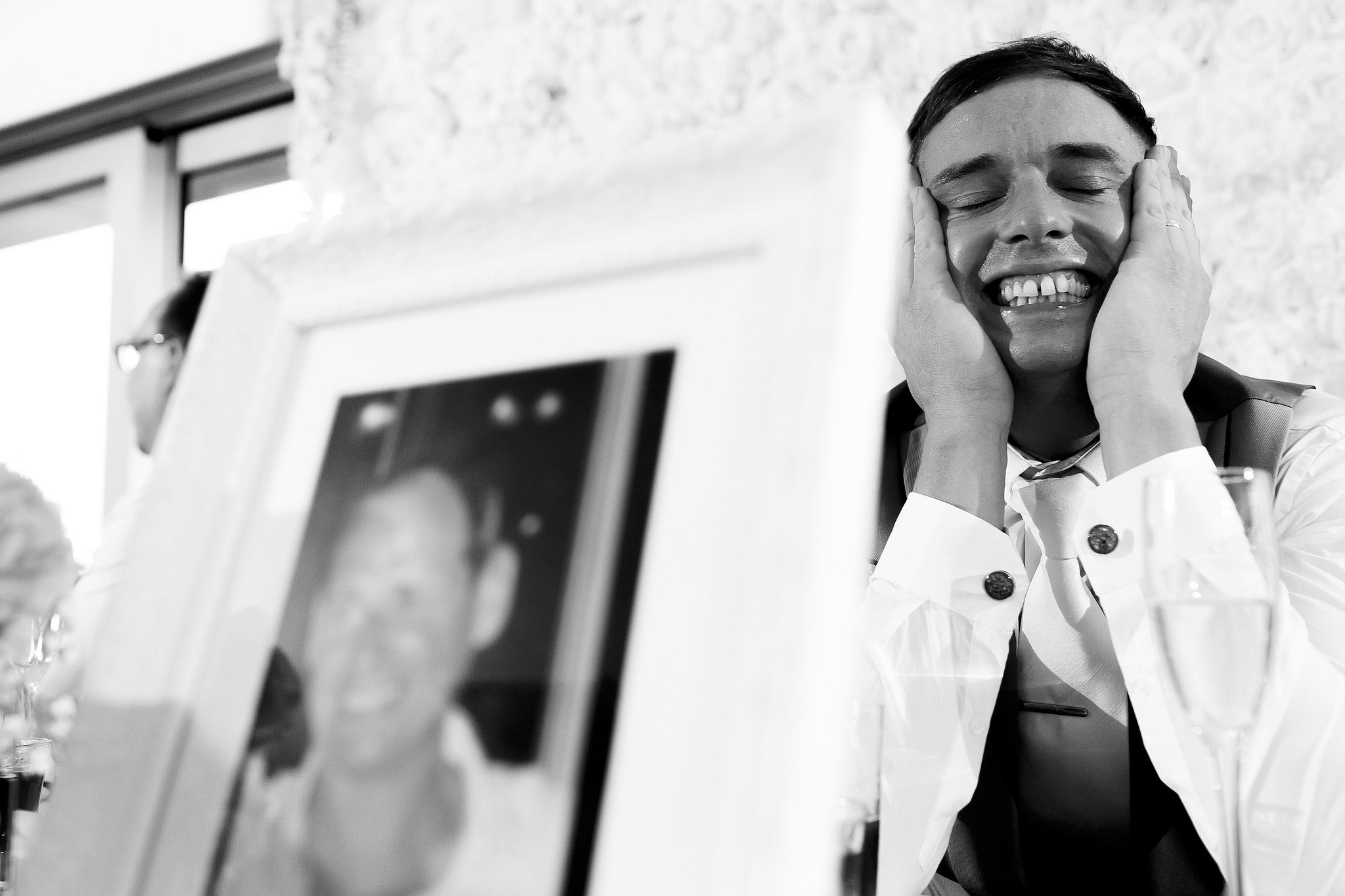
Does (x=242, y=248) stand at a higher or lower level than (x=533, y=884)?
higher

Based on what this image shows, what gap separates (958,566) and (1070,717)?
249 millimetres

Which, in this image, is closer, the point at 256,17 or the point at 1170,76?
the point at 1170,76

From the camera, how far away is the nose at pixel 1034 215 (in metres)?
1.18

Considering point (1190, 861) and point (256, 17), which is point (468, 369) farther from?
point (256, 17)

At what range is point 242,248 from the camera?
47cm

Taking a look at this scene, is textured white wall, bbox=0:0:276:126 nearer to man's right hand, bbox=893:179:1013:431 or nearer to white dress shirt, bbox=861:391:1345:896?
man's right hand, bbox=893:179:1013:431

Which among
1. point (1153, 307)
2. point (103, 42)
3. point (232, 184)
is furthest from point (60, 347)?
point (1153, 307)

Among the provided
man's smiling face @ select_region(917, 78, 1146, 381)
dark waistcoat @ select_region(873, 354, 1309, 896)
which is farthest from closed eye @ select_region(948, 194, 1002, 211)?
dark waistcoat @ select_region(873, 354, 1309, 896)

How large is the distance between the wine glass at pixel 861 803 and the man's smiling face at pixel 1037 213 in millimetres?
752

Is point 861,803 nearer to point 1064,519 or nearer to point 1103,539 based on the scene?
point 1103,539

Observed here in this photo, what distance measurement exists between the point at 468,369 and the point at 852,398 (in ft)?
0.50

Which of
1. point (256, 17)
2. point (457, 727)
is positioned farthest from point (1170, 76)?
point (256, 17)

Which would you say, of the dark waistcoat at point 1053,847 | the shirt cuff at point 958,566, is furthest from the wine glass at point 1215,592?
the dark waistcoat at point 1053,847

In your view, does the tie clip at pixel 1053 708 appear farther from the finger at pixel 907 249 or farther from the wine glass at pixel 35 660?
the wine glass at pixel 35 660
